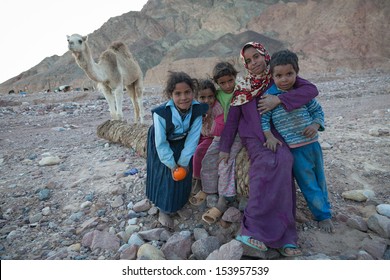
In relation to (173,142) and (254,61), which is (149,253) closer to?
(173,142)

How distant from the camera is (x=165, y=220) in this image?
2488 millimetres

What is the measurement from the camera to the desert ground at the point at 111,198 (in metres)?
2.21

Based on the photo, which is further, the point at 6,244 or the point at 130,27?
the point at 130,27

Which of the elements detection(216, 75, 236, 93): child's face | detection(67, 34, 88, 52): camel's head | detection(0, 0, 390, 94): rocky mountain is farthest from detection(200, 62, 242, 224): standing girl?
detection(0, 0, 390, 94): rocky mountain

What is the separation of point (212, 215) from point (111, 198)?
1217 millimetres

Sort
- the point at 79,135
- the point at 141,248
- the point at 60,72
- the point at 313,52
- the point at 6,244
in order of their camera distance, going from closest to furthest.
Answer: the point at 141,248, the point at 6,244, the point at 79,135, the point at 313,52, the point at 60,72

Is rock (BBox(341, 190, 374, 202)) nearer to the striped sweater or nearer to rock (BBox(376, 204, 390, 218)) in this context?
rock (BBox(376, 204, 390, 218))

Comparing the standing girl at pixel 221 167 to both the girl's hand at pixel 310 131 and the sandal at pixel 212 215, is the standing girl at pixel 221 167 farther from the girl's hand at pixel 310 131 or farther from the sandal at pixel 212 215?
the girl's hand at pixel 310 131

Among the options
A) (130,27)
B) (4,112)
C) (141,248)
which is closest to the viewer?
(141,248)

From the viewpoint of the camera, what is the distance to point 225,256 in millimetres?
1904

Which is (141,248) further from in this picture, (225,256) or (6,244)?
(6,244)

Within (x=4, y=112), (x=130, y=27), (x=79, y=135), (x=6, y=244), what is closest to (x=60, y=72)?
(x=130, y=27)

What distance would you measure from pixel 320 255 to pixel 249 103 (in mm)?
1211

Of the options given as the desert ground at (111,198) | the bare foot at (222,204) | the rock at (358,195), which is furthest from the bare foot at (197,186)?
the rock at (358,195)
